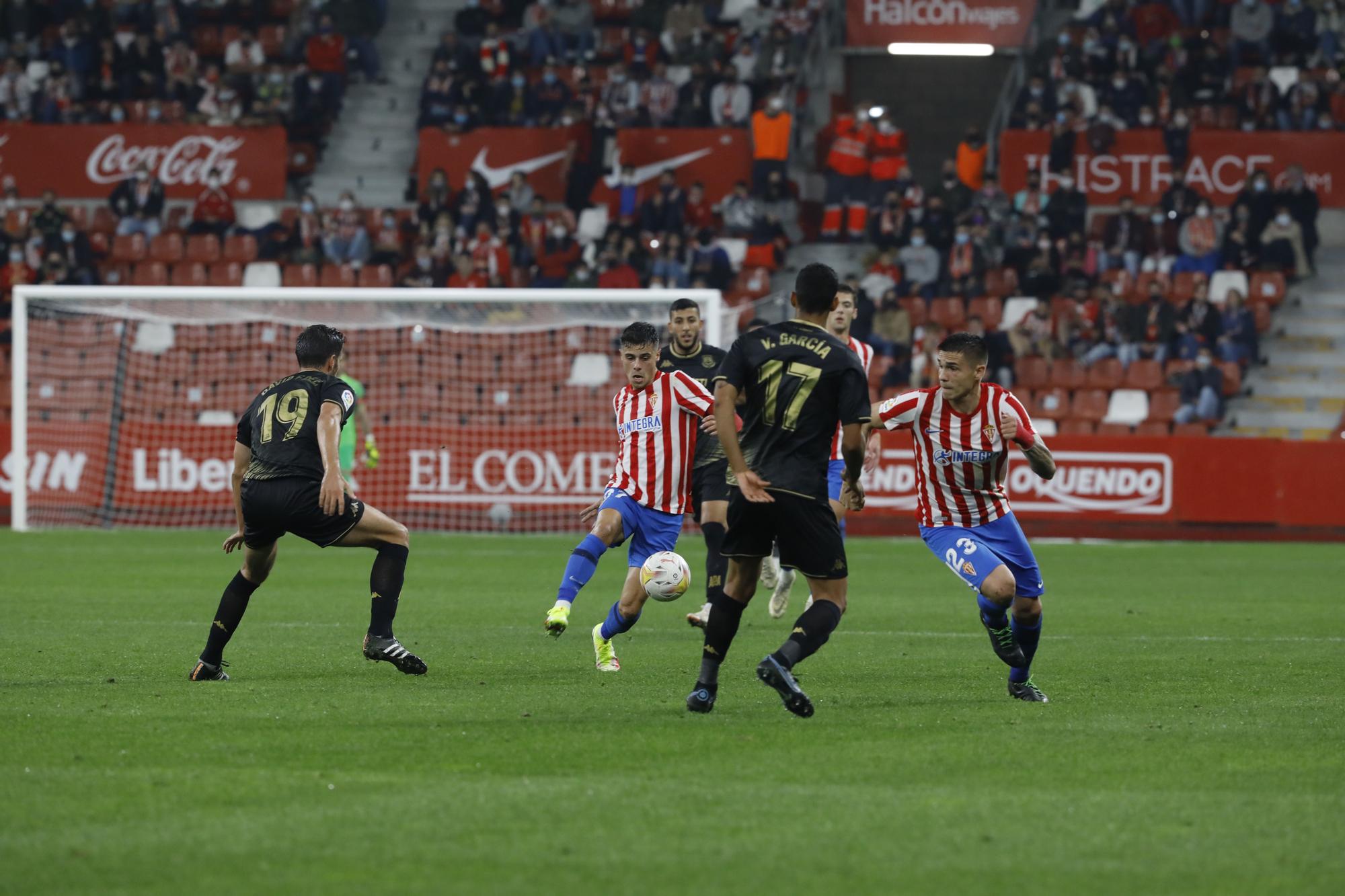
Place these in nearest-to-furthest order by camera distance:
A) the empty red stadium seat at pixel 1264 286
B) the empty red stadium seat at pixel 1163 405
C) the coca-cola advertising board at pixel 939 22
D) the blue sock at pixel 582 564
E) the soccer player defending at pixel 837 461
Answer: the blue sock at pixel 582 564 < the soccer player defending at pixel 837 461 < the empty red stadium seat at pixel 1163 405 < the empty red stadium seat at pixel 1264 286 < the coca-cola advertising board at pixel 939 22

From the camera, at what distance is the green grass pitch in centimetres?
512

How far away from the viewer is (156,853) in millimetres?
5215

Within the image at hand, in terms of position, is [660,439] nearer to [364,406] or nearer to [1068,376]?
[364,406]

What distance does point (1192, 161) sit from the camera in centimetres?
2853

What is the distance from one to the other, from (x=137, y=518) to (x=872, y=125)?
12.9 m

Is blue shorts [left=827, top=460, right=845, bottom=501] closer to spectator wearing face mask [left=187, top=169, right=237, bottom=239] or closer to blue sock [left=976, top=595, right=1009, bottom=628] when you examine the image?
blue sock [left=976, top=595, right=1009, bottom=628]

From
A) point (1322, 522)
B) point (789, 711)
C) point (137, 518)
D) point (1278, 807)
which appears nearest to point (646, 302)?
point (137, 518)

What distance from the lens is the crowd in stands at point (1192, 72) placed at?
2878 cm

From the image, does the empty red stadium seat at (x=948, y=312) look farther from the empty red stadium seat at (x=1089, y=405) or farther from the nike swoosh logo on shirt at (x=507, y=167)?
the nike swoosh logo on shirt at (x=507, y=167)

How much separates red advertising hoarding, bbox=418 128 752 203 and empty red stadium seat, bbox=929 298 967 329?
14.1ft

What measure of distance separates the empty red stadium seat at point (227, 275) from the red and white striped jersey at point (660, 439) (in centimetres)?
1802

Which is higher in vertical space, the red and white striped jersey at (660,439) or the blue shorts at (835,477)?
the red and white striped jersey at (660,439)

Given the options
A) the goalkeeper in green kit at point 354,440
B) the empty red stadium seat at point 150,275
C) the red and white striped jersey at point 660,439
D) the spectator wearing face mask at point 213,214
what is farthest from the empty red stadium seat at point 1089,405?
the red and white striped jersey at point 660,439

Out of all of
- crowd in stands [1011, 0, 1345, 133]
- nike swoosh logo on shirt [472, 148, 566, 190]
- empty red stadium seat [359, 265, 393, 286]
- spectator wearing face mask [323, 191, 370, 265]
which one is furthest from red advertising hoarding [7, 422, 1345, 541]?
crowd in stands [1011, 0, 1345, 133]
